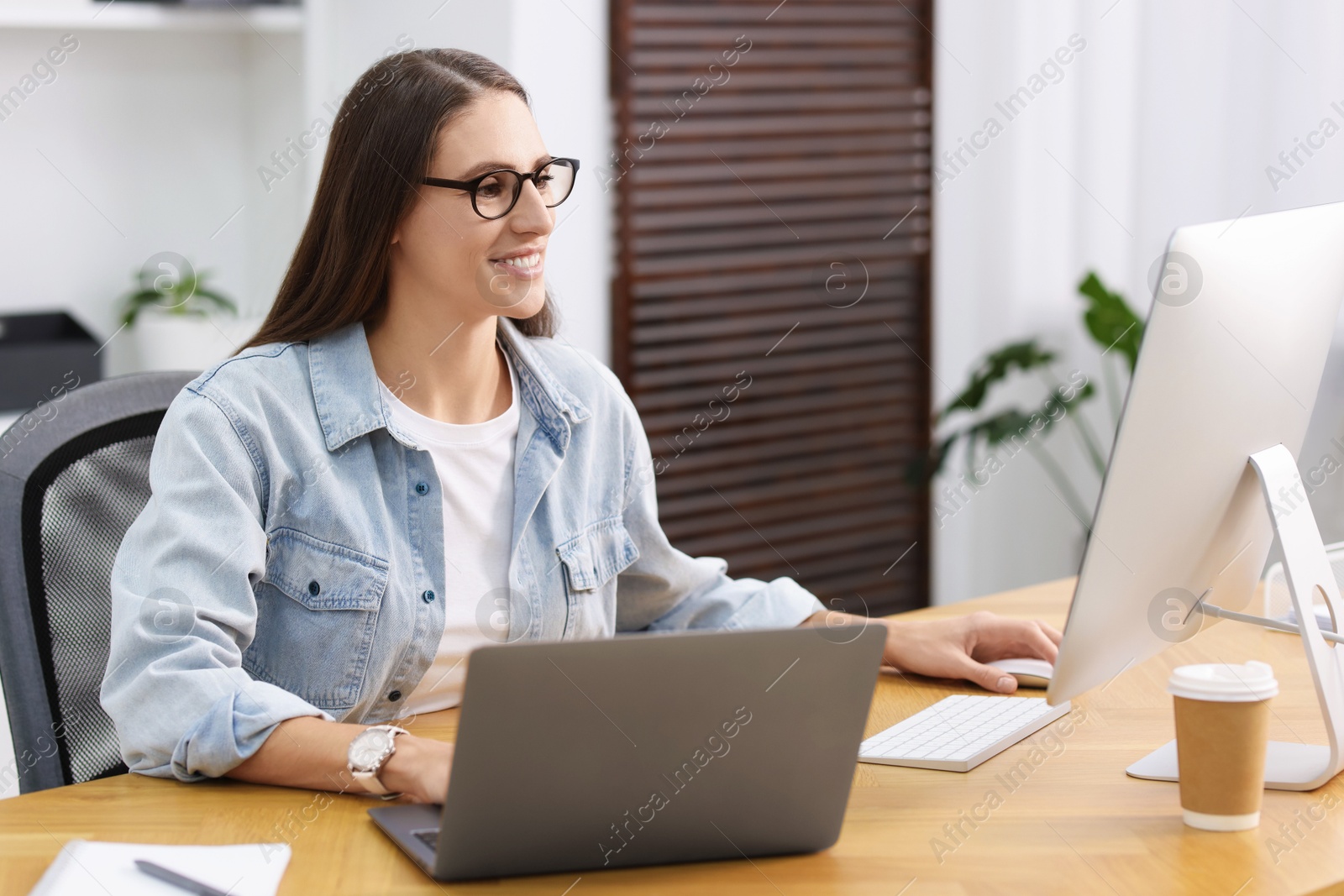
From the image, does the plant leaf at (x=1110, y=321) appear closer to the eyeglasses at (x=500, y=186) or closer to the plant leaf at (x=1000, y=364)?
the plant leaf at (x=1000, y=364)

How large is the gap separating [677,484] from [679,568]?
1668 mm

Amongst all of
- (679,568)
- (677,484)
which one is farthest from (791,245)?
(679,568)

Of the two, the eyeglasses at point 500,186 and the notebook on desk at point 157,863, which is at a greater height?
the eyeglasses at point 500,186

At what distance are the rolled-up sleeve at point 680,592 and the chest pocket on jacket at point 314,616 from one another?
349mm

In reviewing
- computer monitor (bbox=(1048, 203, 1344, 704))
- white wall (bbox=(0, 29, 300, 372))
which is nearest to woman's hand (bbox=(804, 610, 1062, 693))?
computer monitor (bbox=(1048, 203, 1344, 704))

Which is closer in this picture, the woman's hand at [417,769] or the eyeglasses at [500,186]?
the woman's hand at [417,769]

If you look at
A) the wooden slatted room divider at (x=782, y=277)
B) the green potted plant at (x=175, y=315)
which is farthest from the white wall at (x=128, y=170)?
the wooden slatted room divider at (x=782, y=277)

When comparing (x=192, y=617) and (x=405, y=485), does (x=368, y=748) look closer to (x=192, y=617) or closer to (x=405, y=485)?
(x=192, y=617)

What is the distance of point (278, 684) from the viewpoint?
1282mm

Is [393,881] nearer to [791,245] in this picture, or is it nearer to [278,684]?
[278,684]

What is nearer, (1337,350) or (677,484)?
(1337,350)

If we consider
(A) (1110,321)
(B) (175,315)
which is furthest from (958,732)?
(B) (175,315)

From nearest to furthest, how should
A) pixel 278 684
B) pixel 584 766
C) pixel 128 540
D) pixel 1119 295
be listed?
pixel 584 766
pixel 128 540
pixel 278 684
pixel 1119 295

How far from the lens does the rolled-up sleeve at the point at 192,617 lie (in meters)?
1.09
